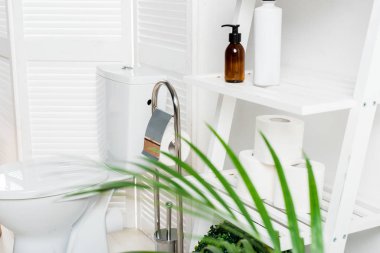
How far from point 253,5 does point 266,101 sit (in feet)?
1.61

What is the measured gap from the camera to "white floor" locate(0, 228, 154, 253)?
2461 mm

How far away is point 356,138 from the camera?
1197mm

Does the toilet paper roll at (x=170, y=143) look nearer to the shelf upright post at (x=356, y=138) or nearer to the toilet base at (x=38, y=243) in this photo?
the toilet base at (x=38, y=243)

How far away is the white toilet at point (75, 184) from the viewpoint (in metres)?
1.95

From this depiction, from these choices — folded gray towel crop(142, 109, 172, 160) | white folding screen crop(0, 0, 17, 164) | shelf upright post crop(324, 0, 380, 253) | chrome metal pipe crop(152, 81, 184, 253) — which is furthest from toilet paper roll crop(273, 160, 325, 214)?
white folding screen crop(0, 0, 17, 164)

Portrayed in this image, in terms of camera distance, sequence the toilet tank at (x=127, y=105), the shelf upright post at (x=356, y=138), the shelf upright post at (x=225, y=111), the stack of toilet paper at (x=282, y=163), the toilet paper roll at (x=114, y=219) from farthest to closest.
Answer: the toilet paper roll at (x=114, y=219) < the toilet tank at (x=127, y=105) < the shelf upright post at (x=225, y=111) < the stack of toilet paper at (x=282, y=163) < the shelf upright post at (x=356, y=138)

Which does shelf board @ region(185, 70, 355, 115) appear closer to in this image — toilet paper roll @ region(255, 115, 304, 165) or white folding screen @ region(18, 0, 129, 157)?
toilet paper roll @ region(255, 115, 304, 165)

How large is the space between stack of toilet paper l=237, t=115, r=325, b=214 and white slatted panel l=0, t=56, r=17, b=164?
1602 millimetres

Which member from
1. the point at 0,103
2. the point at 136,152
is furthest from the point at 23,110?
the point at 136,152

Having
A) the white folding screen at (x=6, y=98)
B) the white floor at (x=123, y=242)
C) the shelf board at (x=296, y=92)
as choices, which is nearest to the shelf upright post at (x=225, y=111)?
the shelf board at (x=296, y=92)

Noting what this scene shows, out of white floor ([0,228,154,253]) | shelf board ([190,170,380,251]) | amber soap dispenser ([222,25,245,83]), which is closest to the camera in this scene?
shelf board ([190,170,380,251])

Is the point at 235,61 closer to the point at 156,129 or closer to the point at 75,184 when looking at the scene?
the point at 156,129

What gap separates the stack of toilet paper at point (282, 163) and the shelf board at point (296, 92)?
0.09 meters

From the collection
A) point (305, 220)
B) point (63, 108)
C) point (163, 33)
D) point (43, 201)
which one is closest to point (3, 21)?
point (63, 108)
